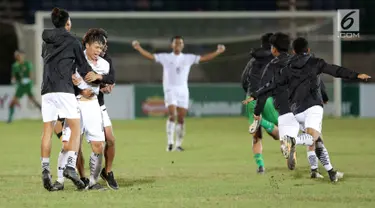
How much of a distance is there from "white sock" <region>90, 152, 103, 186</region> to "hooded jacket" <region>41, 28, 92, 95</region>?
0.90m

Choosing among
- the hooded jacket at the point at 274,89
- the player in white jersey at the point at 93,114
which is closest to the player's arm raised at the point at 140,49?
the hooded jacket at the point at 274,89

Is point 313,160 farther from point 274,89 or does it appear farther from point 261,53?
point 261,53

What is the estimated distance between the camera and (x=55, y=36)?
12.8m

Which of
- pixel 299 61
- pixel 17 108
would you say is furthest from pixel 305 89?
pixel 17 108

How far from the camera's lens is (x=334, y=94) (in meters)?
33.4

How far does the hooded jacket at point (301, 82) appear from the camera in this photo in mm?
14258

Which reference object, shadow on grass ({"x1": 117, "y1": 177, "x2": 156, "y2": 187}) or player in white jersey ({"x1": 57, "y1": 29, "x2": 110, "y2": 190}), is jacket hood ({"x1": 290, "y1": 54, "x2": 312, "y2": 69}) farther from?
player in white jersey ({"x1": 57, "y1": 29, "x2": 110, "y2": 190})

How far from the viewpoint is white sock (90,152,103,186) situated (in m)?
13.1

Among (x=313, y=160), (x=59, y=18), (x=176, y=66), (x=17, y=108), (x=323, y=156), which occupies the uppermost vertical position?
(x=59, y=18)

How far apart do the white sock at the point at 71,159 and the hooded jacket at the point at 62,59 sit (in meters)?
0.77

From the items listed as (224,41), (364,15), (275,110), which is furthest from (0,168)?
(364,15)

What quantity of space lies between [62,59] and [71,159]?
126 cm

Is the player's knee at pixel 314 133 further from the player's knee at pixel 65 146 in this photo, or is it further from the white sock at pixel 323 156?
the player's knee at pixel 65 146

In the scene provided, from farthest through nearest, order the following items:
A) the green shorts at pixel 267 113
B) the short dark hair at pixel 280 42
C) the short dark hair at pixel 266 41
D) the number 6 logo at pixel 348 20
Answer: the number 6 logo at pixel 348 20
the green shorts at pixel 267 113
the short dark hair at pixel 266 41
the short dark hair at pixel 280 42
